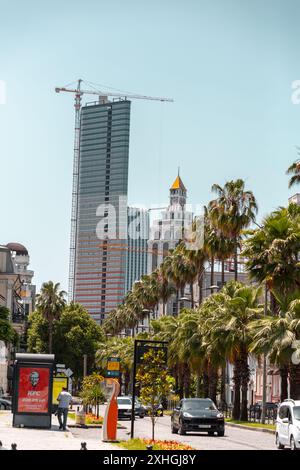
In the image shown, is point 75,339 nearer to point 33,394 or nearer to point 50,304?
point 50,304

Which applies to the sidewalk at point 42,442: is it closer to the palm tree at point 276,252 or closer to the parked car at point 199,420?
the parked car at point 199,420

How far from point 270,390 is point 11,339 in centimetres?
3302

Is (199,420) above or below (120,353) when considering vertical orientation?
below

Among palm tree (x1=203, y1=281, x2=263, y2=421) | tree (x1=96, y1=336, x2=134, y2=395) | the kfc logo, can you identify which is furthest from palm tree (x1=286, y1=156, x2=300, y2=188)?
tree (x1=96, y1=336, x2=134, y2=395)

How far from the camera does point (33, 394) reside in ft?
113

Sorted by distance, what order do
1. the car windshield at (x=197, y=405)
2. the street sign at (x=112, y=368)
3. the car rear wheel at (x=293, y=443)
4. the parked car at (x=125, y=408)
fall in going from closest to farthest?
the car rear wheel at (x=293, y=443) → the car windshield at (x=197, y=405) → the parked car at (x=125, y=408) → the street sign at (x=112, y=368)

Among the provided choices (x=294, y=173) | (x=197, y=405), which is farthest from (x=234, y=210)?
(x=197, y=405)

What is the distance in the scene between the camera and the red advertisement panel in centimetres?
3447

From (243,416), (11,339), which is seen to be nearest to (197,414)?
(243,416)

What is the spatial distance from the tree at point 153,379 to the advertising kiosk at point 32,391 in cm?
705

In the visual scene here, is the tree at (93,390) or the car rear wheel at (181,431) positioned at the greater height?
the tree at (93,390)

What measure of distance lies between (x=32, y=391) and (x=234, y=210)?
35.1 meters

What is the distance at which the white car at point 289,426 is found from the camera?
85.7ft

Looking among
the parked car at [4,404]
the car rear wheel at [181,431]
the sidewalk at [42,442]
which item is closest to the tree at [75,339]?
the parked car at [4,404]
